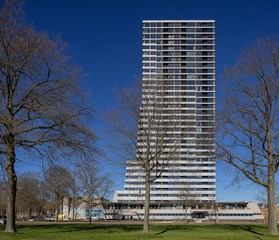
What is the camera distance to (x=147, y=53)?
174 meters

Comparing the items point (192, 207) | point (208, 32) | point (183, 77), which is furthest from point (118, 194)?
point (208, 32)

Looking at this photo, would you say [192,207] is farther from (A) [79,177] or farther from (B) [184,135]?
(B) [184,135]

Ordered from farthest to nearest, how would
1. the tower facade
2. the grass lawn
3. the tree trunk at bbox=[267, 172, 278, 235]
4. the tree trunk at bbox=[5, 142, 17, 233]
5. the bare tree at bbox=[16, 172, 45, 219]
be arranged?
the tower facade < the bare tree at bbox=[16, 172, 45, 219] < the tree trunk at bbox=[267, 172, 278, 235] < the tree trunk at bbox=[5, 142, 17, 233] < the grass lawn

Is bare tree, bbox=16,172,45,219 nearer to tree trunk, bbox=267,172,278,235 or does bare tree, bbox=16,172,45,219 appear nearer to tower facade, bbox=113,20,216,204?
tower facade, bbox=113,20,216,204

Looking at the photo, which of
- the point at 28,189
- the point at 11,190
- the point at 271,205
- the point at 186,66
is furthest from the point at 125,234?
the point at 186,66

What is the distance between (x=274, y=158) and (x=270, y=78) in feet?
18.7

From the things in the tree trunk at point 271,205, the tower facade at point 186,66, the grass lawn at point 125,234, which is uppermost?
the tower facade at point 186,66

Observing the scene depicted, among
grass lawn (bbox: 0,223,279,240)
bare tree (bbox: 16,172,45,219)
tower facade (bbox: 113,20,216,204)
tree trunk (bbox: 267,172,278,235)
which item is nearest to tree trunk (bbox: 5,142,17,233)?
grass lawn (bbox: 0,223,279,240)

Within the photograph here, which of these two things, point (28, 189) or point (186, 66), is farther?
point (186, 66)

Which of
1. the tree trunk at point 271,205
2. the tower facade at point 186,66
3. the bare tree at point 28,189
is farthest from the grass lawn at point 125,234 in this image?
the tower facade at point 186,66

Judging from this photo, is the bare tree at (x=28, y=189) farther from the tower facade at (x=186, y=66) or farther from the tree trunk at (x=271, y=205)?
the tree trunk at (x=271, y=205)

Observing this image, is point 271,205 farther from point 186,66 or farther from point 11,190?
point 186,66

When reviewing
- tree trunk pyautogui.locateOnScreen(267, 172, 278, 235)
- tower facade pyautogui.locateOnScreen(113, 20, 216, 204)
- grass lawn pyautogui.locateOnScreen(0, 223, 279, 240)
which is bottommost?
grass lawn pyautogui.locateOnScreen(0, 223, 279, 240)

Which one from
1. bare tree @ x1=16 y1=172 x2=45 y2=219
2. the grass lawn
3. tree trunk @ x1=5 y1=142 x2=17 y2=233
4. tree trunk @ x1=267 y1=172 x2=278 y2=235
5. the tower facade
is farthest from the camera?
the tower facade
